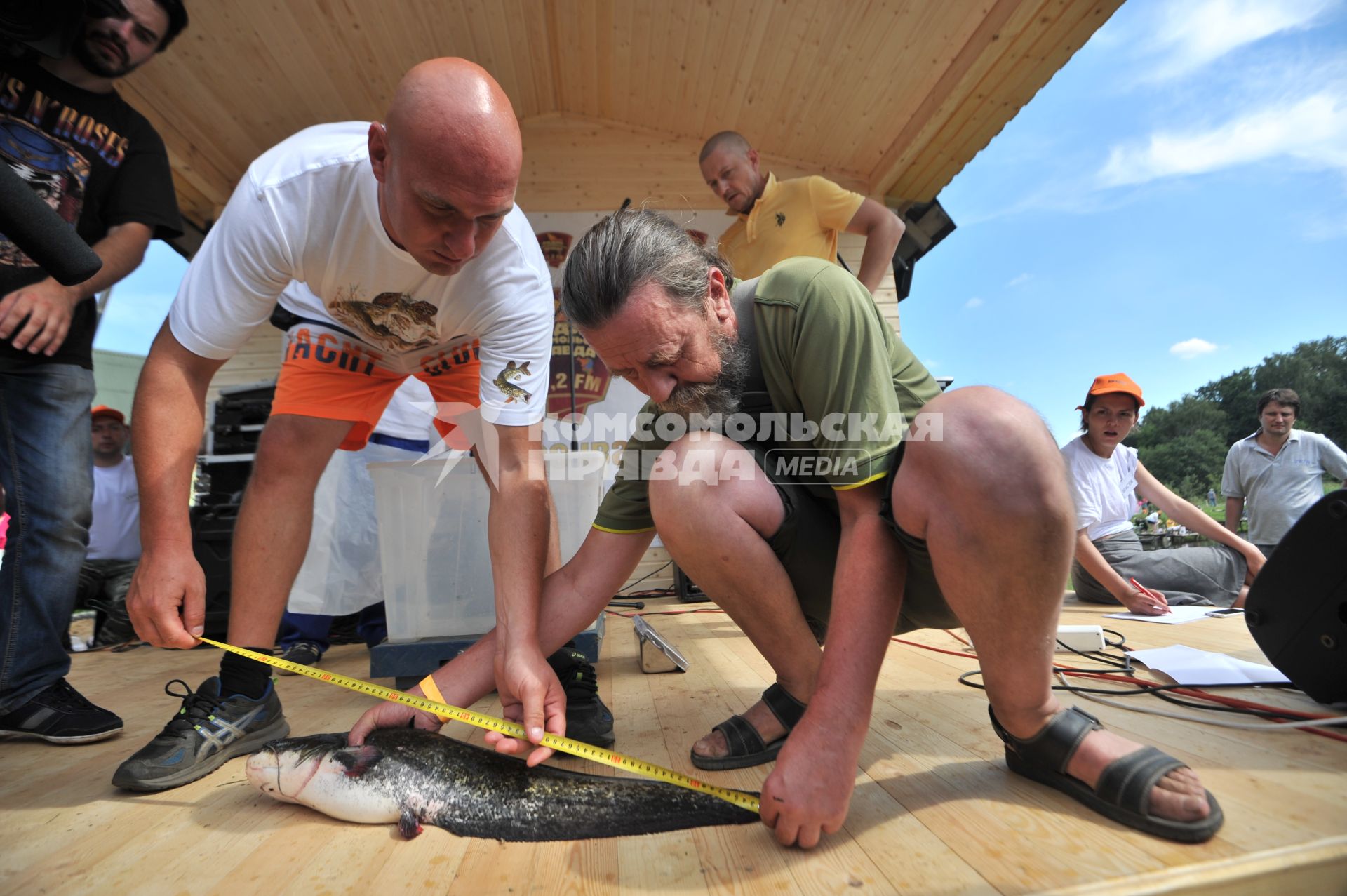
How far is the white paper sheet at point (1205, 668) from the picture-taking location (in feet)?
5.47

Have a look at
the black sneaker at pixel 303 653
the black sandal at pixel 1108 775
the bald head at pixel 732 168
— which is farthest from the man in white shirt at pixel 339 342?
the bald head at pixel 732 168

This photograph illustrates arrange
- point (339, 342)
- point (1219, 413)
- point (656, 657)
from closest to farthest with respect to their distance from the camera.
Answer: point (339, 342) → point (656, 657) → point (1219, 413)

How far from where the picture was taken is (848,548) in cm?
110

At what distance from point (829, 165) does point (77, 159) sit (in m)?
4.58

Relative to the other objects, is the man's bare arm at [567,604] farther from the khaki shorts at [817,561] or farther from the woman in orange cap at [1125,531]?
the woman in orange cap at [1125,531]

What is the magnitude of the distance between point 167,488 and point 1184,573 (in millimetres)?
4186

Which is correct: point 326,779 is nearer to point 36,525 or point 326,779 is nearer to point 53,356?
point 36,525

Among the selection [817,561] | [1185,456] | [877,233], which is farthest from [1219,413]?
[817,561]

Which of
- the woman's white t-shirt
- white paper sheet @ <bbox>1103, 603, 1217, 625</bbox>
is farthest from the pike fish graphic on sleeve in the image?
the woman's white t-shirt

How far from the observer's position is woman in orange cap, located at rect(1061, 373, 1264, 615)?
11.3 ft

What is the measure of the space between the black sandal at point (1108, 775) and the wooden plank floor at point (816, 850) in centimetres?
2

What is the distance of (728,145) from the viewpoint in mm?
2904

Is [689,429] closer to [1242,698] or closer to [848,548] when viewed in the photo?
[848,548]

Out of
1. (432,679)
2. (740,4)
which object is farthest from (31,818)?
(740,4)
